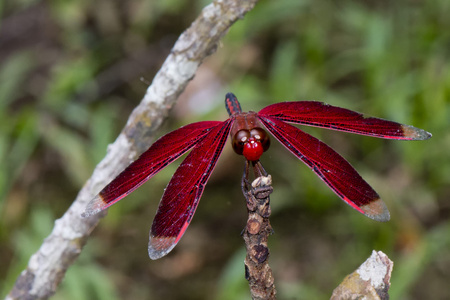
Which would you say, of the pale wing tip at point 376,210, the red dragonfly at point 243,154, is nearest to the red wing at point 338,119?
the red dragonfly at point 243,154

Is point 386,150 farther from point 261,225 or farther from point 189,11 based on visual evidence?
point 261,225

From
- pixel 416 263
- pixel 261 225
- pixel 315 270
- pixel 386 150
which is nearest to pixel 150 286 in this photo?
pixel 315 270

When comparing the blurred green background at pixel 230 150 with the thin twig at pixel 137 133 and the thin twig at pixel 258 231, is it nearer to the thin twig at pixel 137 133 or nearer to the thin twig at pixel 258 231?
the thin twig at pixel 137 133

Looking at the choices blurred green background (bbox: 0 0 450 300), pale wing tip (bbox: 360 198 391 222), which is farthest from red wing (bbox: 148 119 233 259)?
blurred green background (bbox: 0 0 450 300)

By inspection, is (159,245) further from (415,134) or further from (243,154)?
(415,134)

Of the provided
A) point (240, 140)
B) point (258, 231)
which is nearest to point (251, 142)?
point (240, 140)

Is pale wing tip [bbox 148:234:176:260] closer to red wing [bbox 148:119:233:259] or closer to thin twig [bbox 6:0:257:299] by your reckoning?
red wing [bbox 148:119:233:259]
